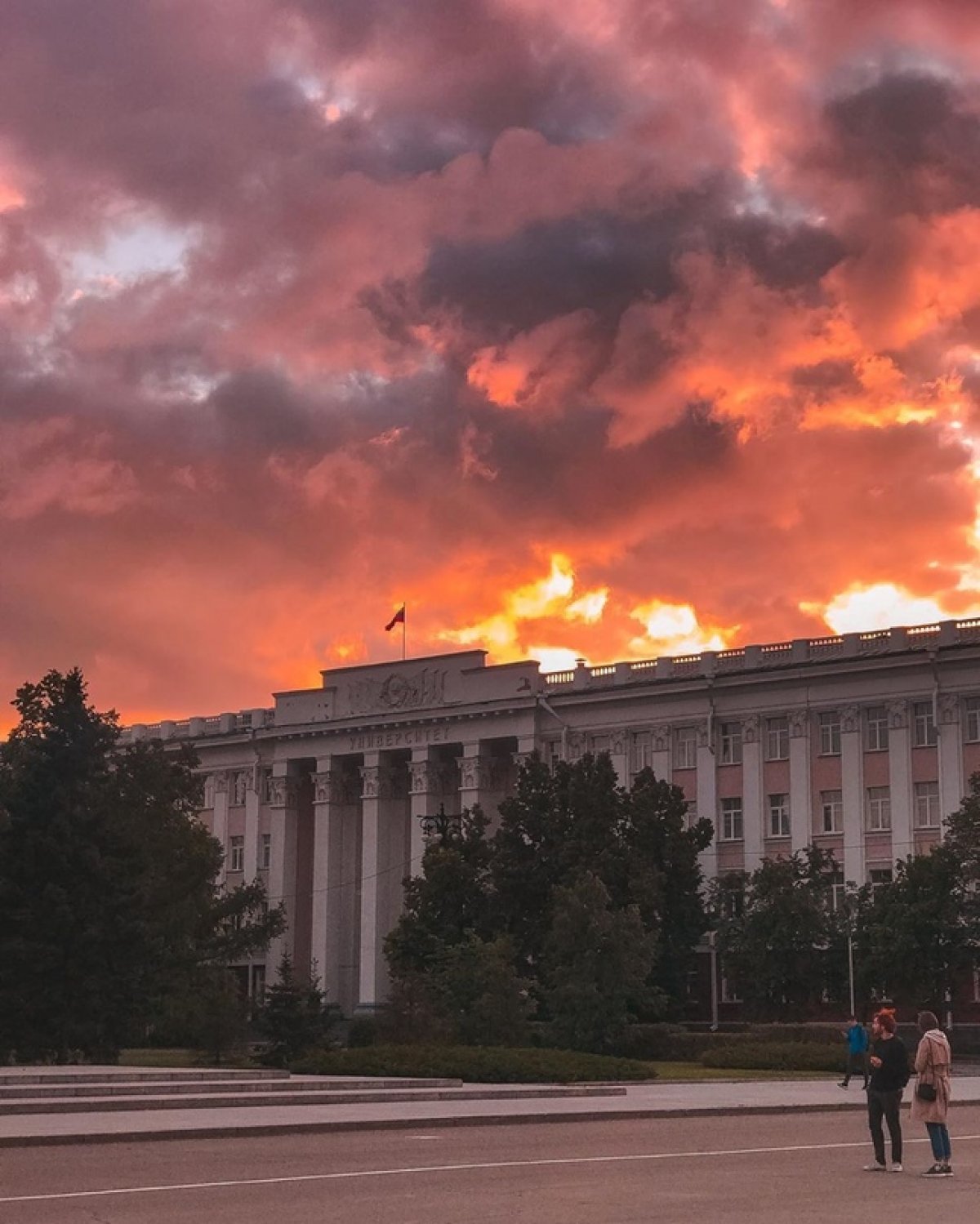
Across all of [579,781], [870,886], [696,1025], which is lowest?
[696,1025]

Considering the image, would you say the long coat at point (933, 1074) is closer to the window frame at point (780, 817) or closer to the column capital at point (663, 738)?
the window frame at point (780, 817)

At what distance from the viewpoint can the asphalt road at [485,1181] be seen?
44.6ft

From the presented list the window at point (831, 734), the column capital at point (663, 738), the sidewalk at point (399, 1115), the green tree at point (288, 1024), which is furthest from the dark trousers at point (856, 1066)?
the column capital at point (663, 738)

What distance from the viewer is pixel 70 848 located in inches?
1794

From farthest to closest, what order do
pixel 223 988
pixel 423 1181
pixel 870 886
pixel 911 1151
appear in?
pixel 870 886 < pixel 223 988 < pixel 911 1151 < pixel 423 1181

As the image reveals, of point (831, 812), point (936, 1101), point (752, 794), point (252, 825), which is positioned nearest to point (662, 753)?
point (752, 794)

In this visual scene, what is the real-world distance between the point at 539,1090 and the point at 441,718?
52.3 m

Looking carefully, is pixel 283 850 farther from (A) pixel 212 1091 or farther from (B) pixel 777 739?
(A) pixel 212 1091

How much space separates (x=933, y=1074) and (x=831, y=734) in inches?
2246

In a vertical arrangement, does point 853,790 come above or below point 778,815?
above

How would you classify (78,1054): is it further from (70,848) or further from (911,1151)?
(911,1151)

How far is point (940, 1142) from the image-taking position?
17250 millimetres

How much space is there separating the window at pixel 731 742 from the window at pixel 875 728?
5.89 m

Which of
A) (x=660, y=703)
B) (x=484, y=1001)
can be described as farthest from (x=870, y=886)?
(x=484, y=1001)
